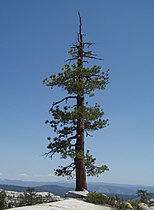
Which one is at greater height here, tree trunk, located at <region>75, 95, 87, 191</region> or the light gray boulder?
tree trunk, located at <region>75, 95, 87, 191</region>

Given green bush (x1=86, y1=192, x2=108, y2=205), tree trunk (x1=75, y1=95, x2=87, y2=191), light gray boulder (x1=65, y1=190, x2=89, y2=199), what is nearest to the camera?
green bush (x1=86, y1=192, x2=108, y2=205)

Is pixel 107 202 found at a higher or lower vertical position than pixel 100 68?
lower

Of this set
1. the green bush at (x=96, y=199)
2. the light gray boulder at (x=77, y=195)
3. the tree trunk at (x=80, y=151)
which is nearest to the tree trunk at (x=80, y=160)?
the tree trunk at (x=80, y=151)

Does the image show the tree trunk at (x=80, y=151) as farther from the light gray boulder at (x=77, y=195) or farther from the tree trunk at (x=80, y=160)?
the light gray boulder at (x=77, y=195)

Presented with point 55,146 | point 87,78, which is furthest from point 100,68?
point 55,146

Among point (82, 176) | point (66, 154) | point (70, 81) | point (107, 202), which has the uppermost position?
point (70, 81)

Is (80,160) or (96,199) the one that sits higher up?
(80,160)

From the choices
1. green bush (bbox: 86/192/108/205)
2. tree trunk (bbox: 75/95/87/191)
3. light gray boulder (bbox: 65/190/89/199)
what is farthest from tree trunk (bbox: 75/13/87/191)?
green bush (bbox: 86/192/108/205)

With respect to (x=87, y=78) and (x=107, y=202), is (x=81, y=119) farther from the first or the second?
(x=107, y=202)

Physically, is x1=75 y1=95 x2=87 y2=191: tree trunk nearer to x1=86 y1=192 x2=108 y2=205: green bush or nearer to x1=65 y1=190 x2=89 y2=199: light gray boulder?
x1=65 y1=190 x2=89 y2=199: light gray boulder

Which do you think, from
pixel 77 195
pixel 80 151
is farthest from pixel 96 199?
pixel 80 151

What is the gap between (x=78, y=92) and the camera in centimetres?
1725

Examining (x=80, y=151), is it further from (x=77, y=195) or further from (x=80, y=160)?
(x=77, y=195)

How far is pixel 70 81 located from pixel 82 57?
9.82 feet
